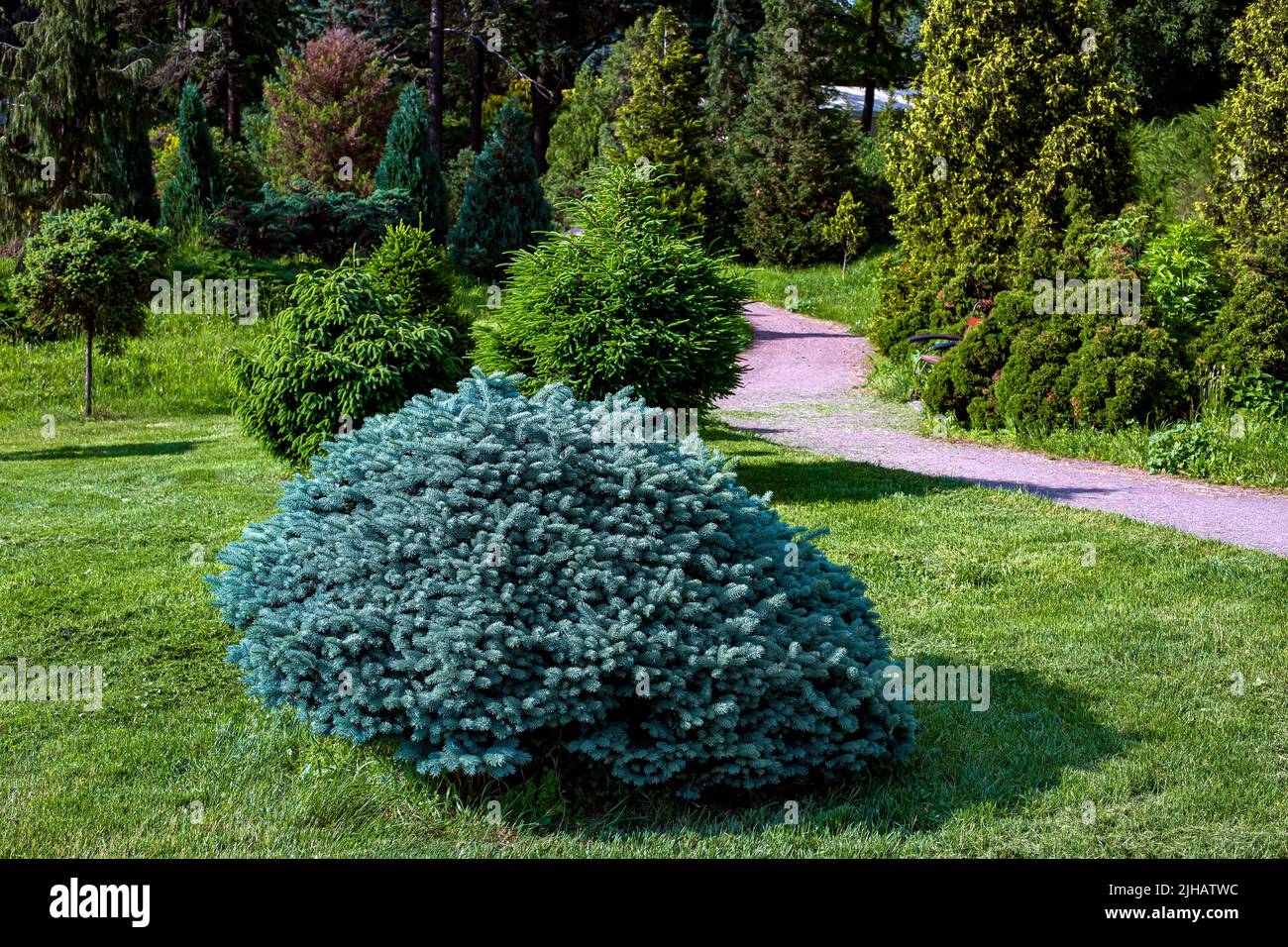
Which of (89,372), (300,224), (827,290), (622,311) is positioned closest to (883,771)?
(622,311)

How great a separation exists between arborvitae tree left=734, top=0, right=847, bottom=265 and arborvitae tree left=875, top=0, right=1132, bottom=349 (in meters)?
10.4

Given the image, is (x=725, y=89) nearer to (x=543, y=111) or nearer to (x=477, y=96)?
(x=543, y=111)

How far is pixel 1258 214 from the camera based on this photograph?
44.8 ft

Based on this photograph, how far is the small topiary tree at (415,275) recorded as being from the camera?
1003 cm

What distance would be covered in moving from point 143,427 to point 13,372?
2.98 meters

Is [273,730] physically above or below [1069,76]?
below

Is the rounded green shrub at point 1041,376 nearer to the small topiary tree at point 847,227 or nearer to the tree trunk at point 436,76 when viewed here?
the small topiary tree at point 847,227

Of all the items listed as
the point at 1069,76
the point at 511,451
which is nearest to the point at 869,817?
the point at 511,451

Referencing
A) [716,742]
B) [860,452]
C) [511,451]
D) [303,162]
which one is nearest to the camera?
[716,742]

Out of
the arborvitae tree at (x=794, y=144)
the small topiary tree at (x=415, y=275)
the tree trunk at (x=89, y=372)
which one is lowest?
the tree trunk at (x=89, y=372)

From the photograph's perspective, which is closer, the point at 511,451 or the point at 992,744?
the point at 511,451

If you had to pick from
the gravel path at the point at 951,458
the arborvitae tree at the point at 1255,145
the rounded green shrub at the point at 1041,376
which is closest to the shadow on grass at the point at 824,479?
the gravel path at the point at 951,458

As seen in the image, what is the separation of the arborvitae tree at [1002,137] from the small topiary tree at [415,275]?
291 inches
